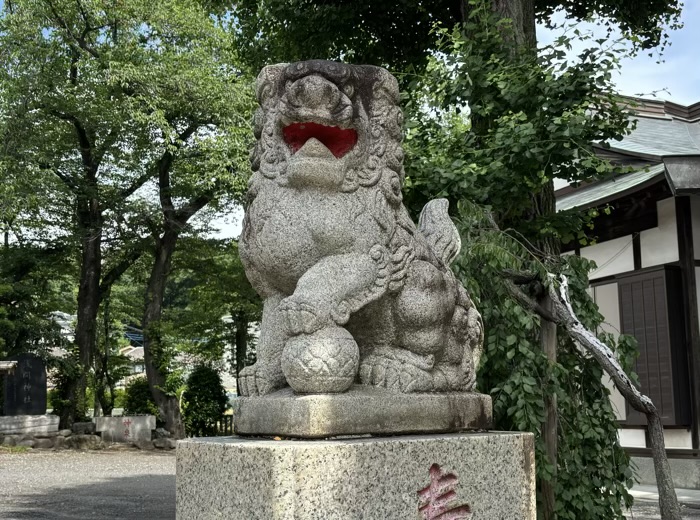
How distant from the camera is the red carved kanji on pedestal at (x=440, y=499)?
272 cm

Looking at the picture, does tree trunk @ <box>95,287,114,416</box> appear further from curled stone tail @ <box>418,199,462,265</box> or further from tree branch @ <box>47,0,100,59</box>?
curled stone tail @ <box>418,199,462,265</box>

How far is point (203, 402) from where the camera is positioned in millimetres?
18906

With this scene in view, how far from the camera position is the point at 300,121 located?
3000 millimetres

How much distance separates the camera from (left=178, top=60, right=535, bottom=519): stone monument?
2668 millimetres

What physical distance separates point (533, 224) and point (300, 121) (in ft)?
13.8

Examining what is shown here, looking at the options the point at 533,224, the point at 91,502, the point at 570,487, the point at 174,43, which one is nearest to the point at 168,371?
the point at 174,43

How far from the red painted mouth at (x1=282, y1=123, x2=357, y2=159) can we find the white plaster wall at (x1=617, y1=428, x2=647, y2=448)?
8797mm

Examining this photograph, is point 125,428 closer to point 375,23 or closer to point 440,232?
point 375,23

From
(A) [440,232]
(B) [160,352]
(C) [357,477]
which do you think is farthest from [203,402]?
(C) [357,477]

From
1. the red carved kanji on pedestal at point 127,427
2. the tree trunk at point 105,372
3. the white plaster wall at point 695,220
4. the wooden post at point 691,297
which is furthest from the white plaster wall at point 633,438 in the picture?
the tree trunk at point 105,372

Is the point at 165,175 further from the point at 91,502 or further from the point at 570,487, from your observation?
the point at 570,487

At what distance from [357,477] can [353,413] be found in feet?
0.74

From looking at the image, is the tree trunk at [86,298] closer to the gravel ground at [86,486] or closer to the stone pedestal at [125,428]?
the stone pedestal at [125,428]

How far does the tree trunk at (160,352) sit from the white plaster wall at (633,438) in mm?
11181
